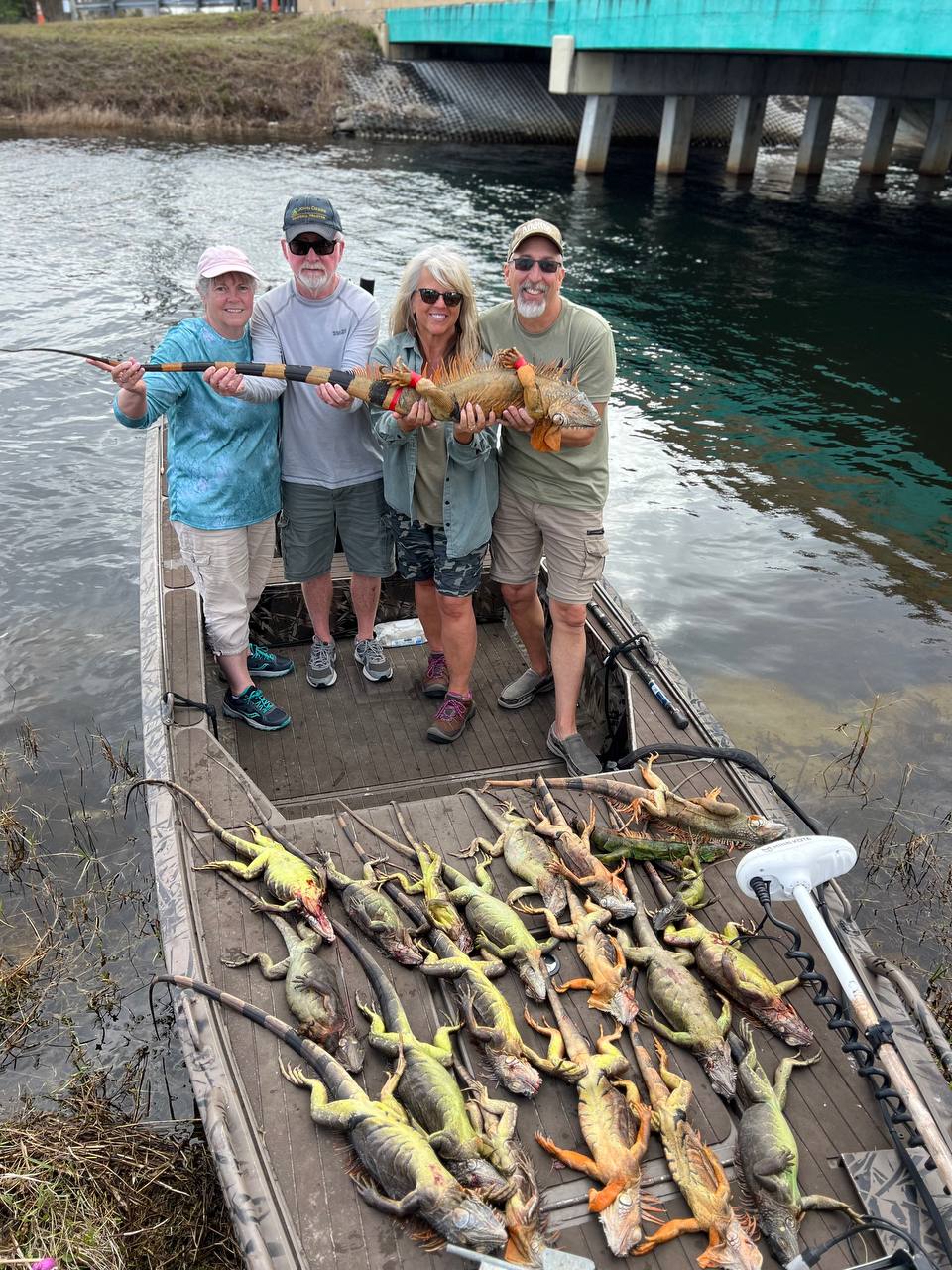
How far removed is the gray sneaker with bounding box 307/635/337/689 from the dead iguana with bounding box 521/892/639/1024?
2.96m

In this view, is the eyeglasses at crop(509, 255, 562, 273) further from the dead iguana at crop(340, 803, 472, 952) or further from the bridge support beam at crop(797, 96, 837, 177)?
the bridge support beam at crop(797, 96, 837, 177)

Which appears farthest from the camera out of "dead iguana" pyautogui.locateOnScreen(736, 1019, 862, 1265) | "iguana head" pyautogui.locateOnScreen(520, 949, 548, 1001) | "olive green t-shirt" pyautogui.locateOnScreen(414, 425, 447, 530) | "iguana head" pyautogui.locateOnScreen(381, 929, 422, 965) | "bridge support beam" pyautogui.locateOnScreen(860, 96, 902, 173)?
"bridge support beam" pyautogui.locateOnScreen(860, 96, 902, 173)

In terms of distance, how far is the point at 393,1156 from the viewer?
3326 millimetres

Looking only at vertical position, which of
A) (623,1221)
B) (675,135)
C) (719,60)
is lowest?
(623,1221)

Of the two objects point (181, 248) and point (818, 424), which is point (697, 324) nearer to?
point (818, 424)

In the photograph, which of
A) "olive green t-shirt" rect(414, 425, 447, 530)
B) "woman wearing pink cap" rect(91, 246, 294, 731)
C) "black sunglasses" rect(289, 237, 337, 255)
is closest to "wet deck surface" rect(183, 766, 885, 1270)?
"woman wearing pink cap" rect(91, 246, 294, 731)

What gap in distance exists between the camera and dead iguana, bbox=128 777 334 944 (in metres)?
4.34

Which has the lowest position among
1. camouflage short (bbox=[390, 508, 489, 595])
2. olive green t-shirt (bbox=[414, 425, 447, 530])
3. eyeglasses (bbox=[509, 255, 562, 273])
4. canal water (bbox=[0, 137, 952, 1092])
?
canal water (bbox=[0, 137, 952, 1092])

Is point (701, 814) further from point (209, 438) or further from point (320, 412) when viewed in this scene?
point (209, 438)

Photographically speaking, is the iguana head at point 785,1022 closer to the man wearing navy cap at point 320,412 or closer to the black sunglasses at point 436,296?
the man wearing navy cap at point 320,412

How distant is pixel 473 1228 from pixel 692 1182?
845 millimetres

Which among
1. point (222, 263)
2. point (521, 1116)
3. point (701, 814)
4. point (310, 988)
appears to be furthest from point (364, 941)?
point (222, 263)

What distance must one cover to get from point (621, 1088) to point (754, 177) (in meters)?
38.5

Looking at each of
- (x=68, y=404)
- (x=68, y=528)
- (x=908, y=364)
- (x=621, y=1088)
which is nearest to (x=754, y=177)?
(x=908, y=364)
